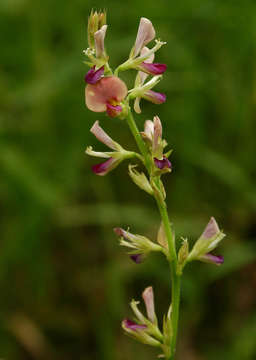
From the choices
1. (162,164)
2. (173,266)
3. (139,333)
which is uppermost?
(162,164)

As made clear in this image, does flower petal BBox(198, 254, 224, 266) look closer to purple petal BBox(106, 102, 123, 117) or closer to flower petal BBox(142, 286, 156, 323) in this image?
flower petal BBox(142, 286, 156, 323)

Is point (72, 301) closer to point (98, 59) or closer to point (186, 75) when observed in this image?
point (186, 75)

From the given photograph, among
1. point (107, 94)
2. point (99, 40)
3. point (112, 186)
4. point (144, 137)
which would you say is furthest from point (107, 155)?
point (112, 186)

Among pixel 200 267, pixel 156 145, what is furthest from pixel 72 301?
pixel 156 145

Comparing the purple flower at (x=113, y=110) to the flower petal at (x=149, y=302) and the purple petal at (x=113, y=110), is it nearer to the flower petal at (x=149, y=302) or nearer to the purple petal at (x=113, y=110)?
the purple petal at (x=113, y=110)

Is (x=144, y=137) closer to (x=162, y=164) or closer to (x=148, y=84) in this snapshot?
(x=162, y=164)
